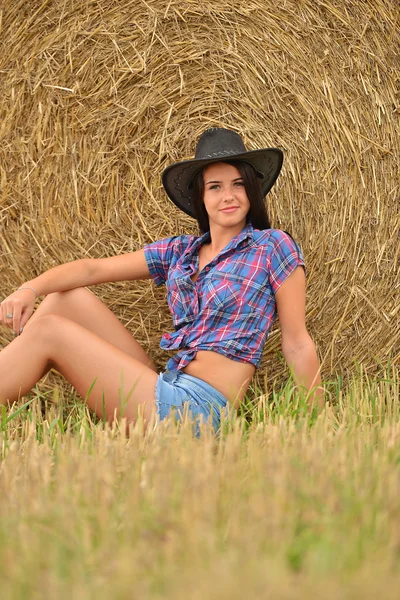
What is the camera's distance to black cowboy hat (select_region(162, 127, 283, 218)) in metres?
3.12

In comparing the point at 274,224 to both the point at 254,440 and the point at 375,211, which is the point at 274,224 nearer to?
the point at 375,211

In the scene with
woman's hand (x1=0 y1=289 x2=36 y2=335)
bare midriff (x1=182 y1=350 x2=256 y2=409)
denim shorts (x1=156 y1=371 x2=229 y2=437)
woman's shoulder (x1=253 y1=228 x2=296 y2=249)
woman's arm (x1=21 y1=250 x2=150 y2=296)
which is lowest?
denim shorts (x1=156 y1=371 x2=229 y2=437)

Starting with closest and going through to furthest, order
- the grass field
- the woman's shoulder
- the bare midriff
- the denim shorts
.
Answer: the grass field
the denim shorts
the bare midriff
the woman's shoulder

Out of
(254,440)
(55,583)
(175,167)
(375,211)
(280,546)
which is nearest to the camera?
(55,583)

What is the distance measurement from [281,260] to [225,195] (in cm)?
33

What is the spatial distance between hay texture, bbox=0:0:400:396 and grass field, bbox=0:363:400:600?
4.31 ft

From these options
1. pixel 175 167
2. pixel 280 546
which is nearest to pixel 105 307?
pixel 175 167

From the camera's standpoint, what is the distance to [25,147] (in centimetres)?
357

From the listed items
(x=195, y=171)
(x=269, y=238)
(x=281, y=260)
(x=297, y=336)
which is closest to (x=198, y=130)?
(x=195, y=171)

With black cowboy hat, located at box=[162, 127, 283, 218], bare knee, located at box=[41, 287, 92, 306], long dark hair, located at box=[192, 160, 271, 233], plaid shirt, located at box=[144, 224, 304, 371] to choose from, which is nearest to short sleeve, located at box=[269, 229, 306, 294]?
plaid shirt, located at box=[144, 224, 304, 371]

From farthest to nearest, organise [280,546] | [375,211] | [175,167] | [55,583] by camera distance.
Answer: [375,211]
[175,167]
[280,546]
[55,583]

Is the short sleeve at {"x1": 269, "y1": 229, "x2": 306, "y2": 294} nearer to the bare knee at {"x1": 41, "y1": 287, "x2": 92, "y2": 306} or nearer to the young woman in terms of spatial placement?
the young woman

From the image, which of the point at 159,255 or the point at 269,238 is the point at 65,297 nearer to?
the point at 159,255

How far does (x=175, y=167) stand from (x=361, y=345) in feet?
3.57
